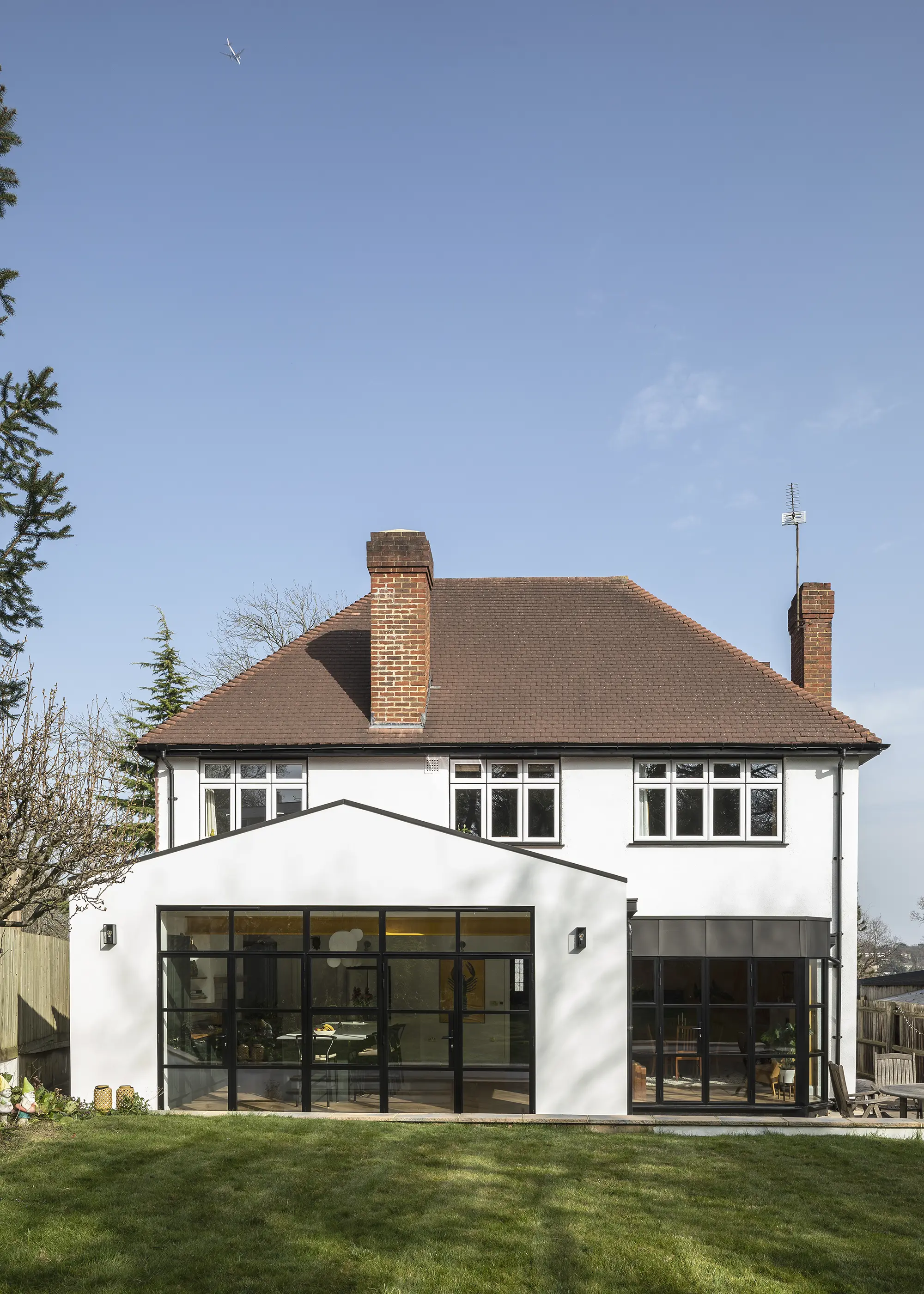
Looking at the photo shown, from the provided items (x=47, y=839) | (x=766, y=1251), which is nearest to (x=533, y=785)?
(x=47, y=839)

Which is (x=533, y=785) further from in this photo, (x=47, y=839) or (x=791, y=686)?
(x=47, y=839)

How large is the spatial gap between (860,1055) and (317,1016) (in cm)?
1143

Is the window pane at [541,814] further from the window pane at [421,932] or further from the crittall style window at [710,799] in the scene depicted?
the window pane at [421,932]

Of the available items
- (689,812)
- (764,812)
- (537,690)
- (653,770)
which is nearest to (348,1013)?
(653,770)

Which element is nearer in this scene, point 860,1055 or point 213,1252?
point 213,1252

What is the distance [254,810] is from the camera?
1867 centimetres

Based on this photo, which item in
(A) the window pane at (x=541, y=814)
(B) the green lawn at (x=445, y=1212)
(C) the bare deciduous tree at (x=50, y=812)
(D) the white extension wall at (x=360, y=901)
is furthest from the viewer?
(A) the window pane at (x=541, y=814)

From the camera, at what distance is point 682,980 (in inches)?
672

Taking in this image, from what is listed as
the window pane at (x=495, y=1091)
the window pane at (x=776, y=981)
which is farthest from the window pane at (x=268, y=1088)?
the window pane at (x=776, y=981)

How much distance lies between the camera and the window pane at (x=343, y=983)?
15.6m

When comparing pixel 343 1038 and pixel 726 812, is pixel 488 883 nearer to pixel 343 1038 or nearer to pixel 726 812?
pixel 343 1038

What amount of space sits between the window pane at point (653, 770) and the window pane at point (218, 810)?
6788mm

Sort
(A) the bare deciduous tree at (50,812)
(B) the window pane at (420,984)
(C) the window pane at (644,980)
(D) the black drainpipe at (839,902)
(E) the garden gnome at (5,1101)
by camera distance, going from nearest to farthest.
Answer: (A) the bare deciduous tree at (50,812) < (E) the garden gnome at (5,1101) < (B) the window pane at (420,984) < (C) the window pane at (644,980) < (D) the black drainpipe at (839,902)

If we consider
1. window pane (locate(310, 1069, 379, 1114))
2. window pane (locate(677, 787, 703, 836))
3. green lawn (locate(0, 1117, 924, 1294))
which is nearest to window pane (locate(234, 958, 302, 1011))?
window pane (locate(310, 1069, 379, 1114))
